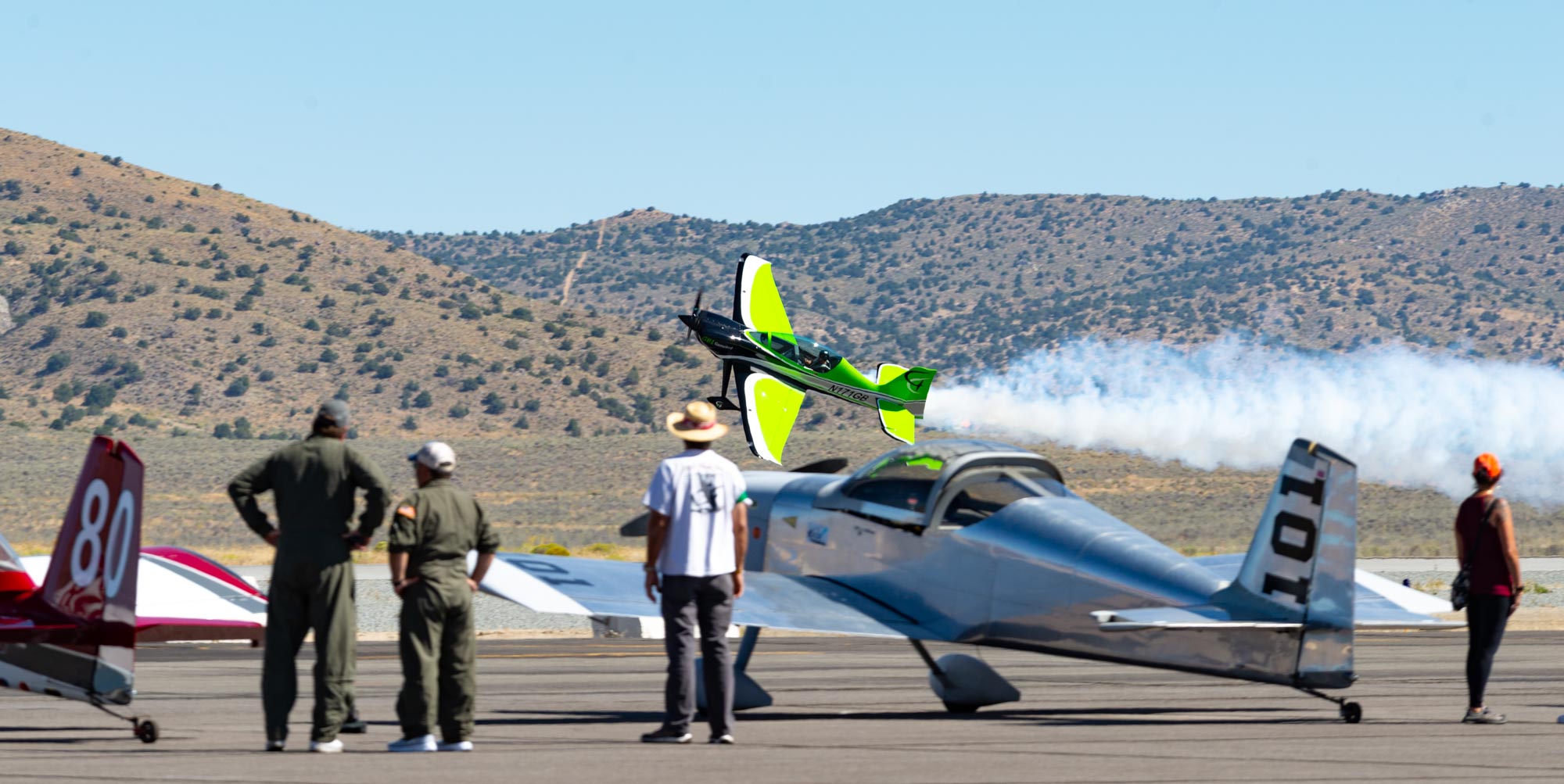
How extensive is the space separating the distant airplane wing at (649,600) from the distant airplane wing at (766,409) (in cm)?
2884

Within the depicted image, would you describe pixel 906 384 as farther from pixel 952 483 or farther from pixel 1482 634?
pixel 1482 634

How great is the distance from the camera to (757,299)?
1906 inches

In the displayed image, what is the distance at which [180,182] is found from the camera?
144 metres

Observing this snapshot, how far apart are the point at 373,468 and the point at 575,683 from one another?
7.13 m

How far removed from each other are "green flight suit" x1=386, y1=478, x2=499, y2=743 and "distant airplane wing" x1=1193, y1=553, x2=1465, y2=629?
227 inches

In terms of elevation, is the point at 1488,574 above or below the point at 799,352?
below

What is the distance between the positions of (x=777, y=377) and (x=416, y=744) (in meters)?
35.3

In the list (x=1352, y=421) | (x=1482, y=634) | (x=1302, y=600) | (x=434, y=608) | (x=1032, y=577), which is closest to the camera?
(x=434, y=608)

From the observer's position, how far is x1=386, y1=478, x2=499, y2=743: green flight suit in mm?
11070

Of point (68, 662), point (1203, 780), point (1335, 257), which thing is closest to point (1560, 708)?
point (1203, 780)

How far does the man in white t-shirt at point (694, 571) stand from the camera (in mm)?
11477

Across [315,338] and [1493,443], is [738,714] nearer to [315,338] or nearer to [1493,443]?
[1493,443]

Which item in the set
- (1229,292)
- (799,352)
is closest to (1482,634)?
(799,352)

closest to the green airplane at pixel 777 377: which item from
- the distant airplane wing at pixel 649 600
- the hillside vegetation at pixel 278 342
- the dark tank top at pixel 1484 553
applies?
the distant airplane wing at pixel 649 600
